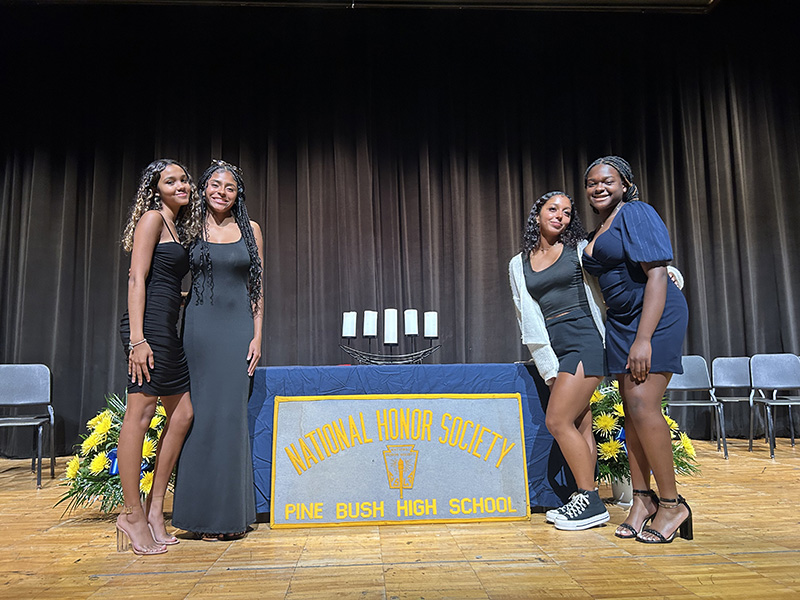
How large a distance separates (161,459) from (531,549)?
1.49m

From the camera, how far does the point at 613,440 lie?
2801mm

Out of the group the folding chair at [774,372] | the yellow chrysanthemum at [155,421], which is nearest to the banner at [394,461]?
the yellow chrysanthemum at [155,421]

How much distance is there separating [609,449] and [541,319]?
2.47 feet

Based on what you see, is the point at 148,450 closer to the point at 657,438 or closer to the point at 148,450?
the point at 148,450

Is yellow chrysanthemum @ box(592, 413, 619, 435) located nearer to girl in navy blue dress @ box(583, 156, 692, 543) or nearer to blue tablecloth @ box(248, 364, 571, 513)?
blue tablecloth @ box(248, 364, 571, 513)

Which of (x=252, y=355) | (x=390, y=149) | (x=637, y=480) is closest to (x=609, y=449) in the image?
(x=637, y=480)

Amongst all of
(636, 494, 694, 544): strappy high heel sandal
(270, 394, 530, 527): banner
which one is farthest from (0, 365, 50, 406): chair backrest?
(636, 494, 694, 544): strappy high heel sandal

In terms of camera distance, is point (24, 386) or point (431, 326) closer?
point (431, 326)

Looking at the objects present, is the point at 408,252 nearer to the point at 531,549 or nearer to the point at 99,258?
the point at 99,258

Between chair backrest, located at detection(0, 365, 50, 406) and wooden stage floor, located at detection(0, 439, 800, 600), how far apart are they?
6.12 ft

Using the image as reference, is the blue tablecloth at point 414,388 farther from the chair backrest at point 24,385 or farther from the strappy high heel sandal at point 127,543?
the chair backrest at point 24,385

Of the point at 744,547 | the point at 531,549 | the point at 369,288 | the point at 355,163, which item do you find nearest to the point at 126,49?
the point at 355,163

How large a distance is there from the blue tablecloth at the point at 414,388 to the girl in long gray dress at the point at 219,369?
17 cm

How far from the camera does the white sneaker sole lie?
2.35 metres
